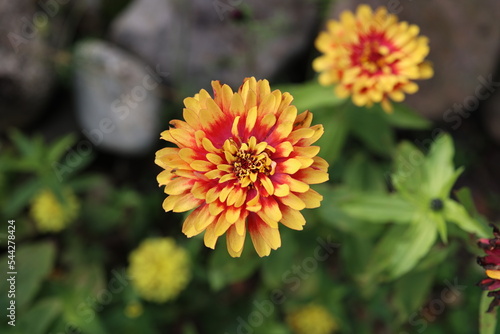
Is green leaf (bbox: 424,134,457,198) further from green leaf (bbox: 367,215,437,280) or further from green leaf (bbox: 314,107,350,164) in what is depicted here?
green leaf (bbox: 314,107,350,164)

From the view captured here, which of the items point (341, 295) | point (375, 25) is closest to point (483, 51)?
point (375, 25)

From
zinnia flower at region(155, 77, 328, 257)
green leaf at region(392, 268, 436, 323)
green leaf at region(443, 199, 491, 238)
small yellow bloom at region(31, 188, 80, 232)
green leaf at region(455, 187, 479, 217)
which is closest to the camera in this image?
zinnia flower at region(155, 77, 328, 257)

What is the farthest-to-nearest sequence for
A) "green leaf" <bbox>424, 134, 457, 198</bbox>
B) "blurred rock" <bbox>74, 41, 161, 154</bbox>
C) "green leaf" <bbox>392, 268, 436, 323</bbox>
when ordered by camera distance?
"blurred rock" <bbox>74, 41, 161, 154</bbox> → "green leaf" <bbox>392, 268, 436, 323</bbox> → "green leaf" <bbox>424, 134, 457, 198</bbox>

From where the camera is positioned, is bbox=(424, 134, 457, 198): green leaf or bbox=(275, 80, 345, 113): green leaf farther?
bbox=(275, 80, 345, 113): green leaf

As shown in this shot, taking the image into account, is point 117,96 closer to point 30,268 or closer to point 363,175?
point 30,268

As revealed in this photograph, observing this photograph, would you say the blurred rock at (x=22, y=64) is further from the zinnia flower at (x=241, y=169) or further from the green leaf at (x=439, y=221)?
the green leaf at (x=439, y=221)

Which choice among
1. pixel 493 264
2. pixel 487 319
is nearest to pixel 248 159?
pixel 493 264

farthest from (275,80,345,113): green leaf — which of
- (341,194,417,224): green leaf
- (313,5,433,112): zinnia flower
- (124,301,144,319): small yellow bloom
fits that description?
(124,301,144,319): small yellow bloom
